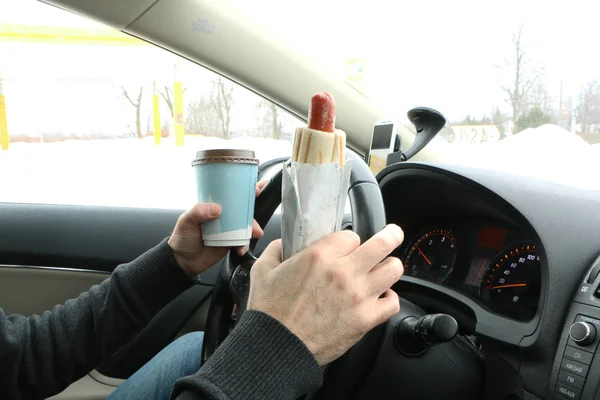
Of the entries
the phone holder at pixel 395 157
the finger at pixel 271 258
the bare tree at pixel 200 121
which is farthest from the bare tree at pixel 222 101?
the finger at pixel 271 258

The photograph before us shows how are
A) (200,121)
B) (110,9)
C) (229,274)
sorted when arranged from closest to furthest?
(229,274) → (110,9) → (200,121)

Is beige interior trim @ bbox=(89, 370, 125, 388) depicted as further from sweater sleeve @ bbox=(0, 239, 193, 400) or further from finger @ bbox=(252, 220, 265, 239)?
finger @ bbox=(252, 220, 265, 239)

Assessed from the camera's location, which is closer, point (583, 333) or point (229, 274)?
point (583, 333)

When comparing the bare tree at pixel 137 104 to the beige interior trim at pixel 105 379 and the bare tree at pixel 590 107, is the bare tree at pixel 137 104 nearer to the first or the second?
the beige interior trim at pixel 105 379

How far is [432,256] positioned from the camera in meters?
1.21

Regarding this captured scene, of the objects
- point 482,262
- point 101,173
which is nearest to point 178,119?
point 101,173

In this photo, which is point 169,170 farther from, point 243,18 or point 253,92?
point 243,18

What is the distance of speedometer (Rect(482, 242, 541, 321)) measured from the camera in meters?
0.94

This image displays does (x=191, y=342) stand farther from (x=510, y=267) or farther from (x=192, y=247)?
(x=510, y=267)

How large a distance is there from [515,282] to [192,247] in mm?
557

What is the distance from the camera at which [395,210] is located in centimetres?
123

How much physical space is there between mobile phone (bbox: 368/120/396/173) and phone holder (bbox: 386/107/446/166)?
0.02 metres

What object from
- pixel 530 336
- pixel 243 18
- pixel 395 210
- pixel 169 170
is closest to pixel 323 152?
pixel 530 336

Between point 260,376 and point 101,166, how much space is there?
1.54 meters
